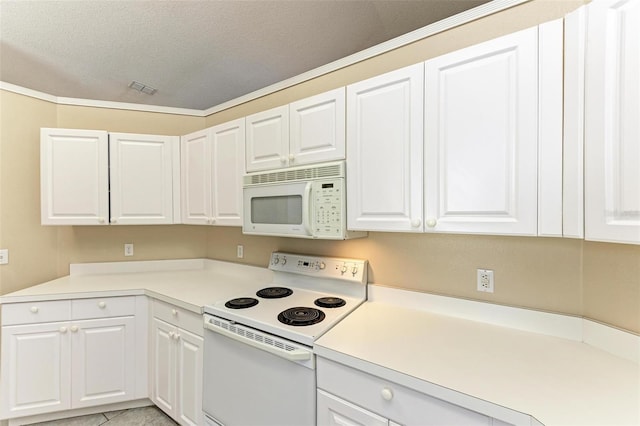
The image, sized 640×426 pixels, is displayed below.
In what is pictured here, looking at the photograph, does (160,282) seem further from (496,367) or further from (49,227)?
(496,367)

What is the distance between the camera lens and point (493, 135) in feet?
3.98

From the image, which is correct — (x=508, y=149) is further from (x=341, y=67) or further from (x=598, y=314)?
(x=341, y=67)

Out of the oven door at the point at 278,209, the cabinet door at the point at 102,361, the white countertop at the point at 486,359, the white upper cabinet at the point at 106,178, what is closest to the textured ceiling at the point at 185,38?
the white upper cabinet at the point at 106,178

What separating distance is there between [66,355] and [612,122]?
319 centimetres

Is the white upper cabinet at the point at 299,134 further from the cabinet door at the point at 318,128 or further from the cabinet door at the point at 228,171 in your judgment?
the cabinet door at the point at 228,171

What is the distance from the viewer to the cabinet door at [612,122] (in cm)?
89

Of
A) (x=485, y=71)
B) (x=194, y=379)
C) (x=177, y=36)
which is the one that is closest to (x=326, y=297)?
(x=194, y=379)

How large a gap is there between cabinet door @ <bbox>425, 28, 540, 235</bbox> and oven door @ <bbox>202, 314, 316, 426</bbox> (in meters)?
0.90

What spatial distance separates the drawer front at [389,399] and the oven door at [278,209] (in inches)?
28.8

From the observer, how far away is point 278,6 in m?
1.90

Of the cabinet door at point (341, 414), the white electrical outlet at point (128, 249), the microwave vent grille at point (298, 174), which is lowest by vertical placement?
the cabinet door at point (341, 414)

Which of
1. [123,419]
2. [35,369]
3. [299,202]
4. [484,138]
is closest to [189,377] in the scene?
[123,419]

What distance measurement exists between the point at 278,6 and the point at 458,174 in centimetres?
151

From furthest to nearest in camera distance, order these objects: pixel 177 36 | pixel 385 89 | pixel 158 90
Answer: pixel 158 90, pixel 177 36, pixel 385 89
